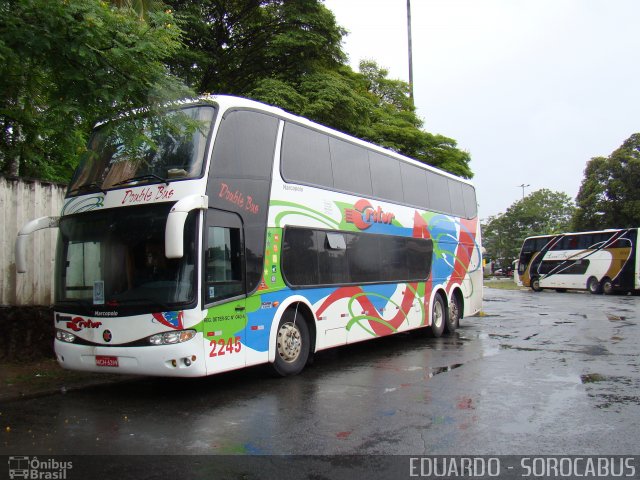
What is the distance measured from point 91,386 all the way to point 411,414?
4.62 metres

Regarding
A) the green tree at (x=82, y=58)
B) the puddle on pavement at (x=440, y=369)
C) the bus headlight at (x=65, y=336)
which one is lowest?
the puddle on pavement at (x=440, y=369)

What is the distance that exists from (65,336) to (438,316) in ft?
29.0

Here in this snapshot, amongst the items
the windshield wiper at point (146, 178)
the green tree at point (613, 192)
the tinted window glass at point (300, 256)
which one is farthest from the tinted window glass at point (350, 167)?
the green tree at point (613, 192)

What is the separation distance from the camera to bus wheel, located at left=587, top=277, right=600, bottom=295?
113 ft

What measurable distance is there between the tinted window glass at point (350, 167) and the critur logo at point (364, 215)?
248 millimetres

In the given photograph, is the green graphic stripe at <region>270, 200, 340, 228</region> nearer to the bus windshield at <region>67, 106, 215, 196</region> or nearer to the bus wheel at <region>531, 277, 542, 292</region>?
the bus windshield at <region>67, 106, 215, 196</region>

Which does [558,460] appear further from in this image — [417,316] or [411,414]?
[417,316]

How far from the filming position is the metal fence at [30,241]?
984 cm

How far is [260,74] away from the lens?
1627 centimetres

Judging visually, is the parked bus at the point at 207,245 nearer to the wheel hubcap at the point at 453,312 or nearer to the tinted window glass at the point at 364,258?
the tinted window glass at the point at 364,258

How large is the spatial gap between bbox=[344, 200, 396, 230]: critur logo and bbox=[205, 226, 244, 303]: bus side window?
305 cm

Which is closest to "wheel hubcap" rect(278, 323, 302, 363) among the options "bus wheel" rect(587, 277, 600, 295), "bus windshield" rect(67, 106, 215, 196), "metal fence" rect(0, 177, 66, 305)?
"bus windshield" rect(67, 106, 215, 196)

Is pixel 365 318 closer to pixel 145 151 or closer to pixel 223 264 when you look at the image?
pixel 223 264

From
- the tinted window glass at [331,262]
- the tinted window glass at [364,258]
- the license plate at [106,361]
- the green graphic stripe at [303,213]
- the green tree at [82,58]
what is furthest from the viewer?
the tinted window glass at [364,258]
